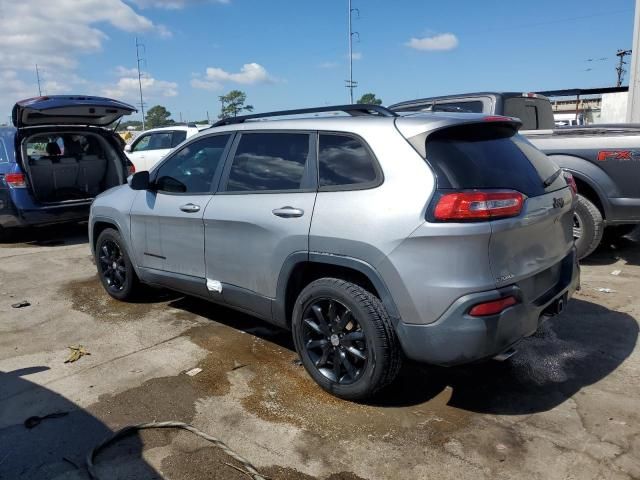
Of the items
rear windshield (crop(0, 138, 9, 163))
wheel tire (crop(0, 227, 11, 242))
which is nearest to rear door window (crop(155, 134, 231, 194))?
rear windshield (crop(0, 138, 9, 163))

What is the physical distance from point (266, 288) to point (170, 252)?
48.3 inches

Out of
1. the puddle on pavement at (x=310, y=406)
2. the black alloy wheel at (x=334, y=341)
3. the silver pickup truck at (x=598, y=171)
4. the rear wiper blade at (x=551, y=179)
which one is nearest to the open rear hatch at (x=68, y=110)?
the puddle on pavement at (x=310, y=406)

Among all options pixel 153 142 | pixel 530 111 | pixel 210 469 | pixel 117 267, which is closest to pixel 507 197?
pixel 210 469

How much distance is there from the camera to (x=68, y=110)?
24.6 ft

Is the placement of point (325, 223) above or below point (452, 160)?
below

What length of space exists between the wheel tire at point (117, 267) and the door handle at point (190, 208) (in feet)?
3.85

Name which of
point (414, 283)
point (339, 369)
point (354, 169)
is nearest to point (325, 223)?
point (354, 169)

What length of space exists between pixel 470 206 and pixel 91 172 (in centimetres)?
773

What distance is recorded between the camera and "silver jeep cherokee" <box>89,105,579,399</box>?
2.84m

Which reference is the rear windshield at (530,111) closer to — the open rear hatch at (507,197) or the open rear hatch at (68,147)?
the open rear hatch at (507,197)

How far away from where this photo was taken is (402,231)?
9.48 ft

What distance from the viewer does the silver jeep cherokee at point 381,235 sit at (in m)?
2.84

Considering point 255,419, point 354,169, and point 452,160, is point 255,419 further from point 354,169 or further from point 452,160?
point 452,160

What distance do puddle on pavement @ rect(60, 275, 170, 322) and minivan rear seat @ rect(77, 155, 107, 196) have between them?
325cm
